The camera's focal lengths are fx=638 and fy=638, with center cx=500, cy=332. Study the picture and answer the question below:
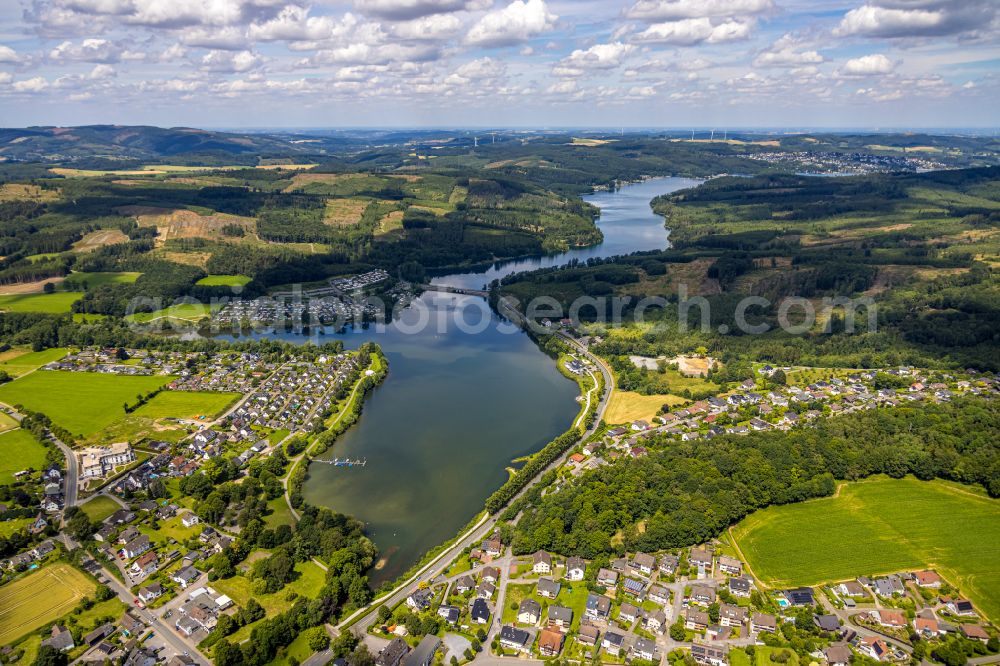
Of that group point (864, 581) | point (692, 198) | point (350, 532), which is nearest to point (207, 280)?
point (350, 532)

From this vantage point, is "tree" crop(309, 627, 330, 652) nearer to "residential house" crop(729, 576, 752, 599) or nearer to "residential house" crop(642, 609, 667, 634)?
"residential house" crop(642, 609, 667, 634)

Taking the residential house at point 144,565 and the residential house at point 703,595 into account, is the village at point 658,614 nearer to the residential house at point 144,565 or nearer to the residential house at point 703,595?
the residential house at point 703,595

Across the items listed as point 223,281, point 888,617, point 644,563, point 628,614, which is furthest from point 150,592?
point 223,281

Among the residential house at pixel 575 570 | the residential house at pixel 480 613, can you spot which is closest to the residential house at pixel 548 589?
the residential house at pixel 575 570

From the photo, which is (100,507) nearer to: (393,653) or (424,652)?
(393,653)

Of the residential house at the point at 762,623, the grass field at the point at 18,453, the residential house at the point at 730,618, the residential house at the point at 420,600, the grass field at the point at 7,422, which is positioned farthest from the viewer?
the grass field at the point at 7,422

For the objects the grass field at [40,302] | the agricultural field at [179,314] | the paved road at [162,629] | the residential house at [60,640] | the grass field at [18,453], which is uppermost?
the grass field at [40,302]
